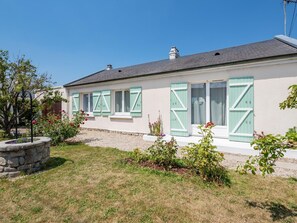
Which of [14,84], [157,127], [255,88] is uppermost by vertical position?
[14,84]

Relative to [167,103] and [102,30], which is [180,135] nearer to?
[167,103]

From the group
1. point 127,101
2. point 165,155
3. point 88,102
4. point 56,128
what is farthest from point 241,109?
point 88,102

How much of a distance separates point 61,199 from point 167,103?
234 inches

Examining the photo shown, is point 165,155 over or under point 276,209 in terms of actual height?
over

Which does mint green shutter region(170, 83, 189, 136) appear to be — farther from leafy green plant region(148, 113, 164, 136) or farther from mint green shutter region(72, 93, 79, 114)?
mint green shutter region(72, 93, 79, 114)

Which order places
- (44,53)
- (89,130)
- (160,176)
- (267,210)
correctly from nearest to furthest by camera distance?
1. (267,210)
2. (160,176)
3. (44,53)
4. (89,130)

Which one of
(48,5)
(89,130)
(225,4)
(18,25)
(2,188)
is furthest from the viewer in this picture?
(89,130)

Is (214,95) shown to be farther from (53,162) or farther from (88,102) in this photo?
(88,102)

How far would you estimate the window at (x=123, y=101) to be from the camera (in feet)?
31.8

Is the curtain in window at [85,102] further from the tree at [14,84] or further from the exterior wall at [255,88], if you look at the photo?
the exterior wall at [255,88]

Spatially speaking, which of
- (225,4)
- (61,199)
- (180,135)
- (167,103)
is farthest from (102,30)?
(61,199)

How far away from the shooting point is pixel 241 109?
19.4 ft

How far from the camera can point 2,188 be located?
325cm

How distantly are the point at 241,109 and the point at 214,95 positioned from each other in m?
1.26
